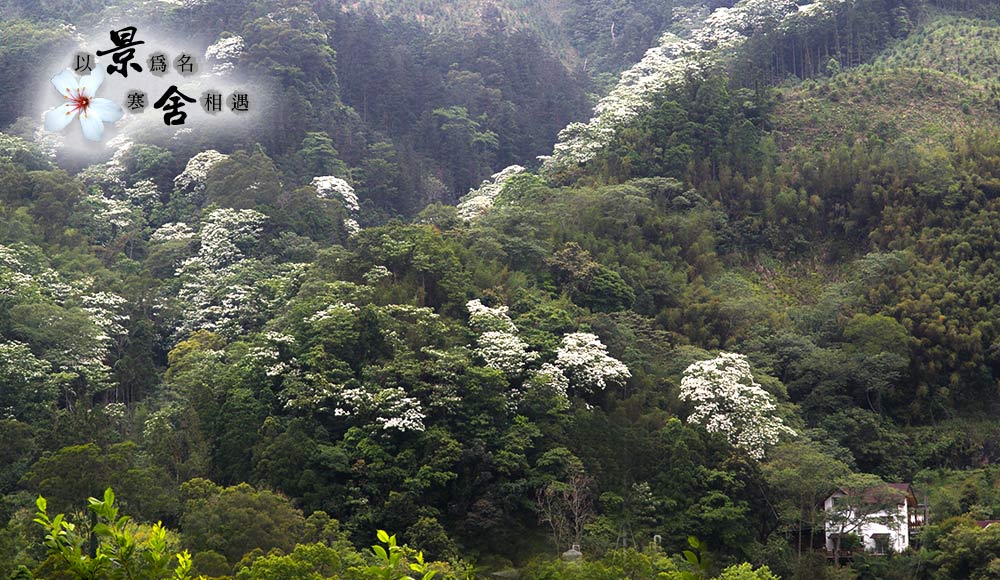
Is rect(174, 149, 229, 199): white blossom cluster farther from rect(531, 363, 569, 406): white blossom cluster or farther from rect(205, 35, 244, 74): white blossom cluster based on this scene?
rect(531, 363, 569, 406): white blossom cluster

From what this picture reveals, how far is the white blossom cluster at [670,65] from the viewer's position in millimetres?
33938

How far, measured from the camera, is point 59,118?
1419 inches

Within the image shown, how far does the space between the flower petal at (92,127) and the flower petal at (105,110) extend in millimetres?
239

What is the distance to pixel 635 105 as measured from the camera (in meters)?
34.2

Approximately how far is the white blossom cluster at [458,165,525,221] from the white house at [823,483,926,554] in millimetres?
13899

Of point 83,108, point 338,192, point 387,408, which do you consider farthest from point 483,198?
point 387,408

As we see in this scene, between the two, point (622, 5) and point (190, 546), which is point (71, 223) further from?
point (622, 5)

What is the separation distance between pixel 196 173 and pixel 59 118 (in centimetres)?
524

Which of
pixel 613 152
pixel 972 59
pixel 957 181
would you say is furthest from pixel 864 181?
pixel 972 59

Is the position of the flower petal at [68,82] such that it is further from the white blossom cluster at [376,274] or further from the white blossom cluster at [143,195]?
the white blossom cluster at [376,274]

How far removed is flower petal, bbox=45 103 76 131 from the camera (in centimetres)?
3591

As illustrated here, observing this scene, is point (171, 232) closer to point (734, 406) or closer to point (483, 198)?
point (483, 198)

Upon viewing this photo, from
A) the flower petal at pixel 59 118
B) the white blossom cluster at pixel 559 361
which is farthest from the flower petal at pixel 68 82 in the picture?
the white blossom cluster at pixel 559 361

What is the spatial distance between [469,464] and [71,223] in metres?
16.7
